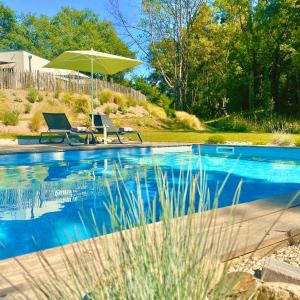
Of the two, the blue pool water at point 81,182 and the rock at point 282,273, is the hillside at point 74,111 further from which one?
the rock at point 282,273

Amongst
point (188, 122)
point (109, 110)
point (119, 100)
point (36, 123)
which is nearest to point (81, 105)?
point (109, 110)

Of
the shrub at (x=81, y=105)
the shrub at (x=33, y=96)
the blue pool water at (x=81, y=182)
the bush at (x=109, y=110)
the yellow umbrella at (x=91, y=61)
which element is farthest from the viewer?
the bush at (x=109, y=110)

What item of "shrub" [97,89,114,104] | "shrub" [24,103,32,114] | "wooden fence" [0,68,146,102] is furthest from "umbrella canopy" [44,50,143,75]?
"wooden fence" [0,68,146,102]

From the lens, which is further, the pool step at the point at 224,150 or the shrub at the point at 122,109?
the shrub at the point at 122,109

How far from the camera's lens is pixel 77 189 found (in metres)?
5.64

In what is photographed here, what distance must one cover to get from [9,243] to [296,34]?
20115 mm

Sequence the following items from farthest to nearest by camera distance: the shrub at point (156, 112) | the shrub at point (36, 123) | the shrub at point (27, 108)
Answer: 1. the shrub at point (156, 112)
2. the shrub at point (27, 108)
3. the shrub at point (36, 123)

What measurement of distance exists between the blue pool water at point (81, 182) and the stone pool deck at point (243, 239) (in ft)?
0.52

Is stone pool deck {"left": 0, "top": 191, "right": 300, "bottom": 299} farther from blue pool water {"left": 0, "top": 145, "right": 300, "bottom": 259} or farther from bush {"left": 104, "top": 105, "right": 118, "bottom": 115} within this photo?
bush {"left": 104, "top": 105, "right": 118, "bottom": 115}

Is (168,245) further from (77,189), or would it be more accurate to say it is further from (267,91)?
(267,91)

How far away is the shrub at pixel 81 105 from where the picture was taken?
52.9 feet

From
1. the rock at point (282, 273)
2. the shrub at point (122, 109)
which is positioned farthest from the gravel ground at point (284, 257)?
the shrub at point (122, 109)

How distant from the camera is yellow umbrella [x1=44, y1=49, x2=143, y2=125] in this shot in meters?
11.8

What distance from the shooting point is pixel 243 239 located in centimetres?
223
